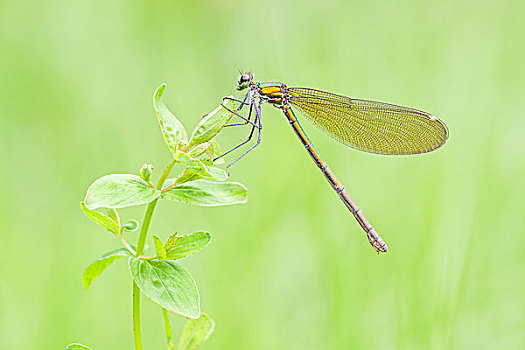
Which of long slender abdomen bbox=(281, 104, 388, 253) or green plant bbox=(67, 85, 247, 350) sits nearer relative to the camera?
green plant bbox=(67, 85, 247, 350)

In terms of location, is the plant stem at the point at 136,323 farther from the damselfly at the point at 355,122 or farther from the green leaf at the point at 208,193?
the damselfly at the point at 355,122

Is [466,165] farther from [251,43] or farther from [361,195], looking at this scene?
[251,43]

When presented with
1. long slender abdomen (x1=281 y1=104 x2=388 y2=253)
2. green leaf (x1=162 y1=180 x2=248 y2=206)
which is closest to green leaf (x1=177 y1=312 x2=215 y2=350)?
green leaf (x1=162 y1=180 x2=248 y2=206)

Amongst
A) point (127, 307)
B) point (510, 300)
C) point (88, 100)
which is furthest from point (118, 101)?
point (510, 300)

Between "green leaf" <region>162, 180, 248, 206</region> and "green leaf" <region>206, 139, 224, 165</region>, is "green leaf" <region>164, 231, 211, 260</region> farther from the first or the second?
"green leaf" <region>206, 139, 224, 165</region>

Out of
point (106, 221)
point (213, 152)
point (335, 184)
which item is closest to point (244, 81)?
point (335, 184)

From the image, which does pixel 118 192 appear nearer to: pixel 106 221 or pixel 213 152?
pixel 106 221
